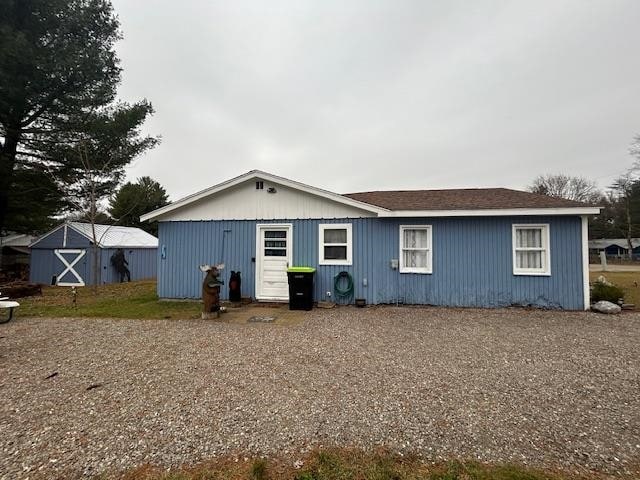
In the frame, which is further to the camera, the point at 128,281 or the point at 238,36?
the point at 128,281

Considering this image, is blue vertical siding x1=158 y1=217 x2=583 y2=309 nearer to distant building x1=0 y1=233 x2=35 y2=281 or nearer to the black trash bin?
the black trash bin

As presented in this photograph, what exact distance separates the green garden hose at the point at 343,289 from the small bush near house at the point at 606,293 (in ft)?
21.8

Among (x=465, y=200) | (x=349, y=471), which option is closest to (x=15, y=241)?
(x=465, y=200)

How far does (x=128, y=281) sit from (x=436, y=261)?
53.3ft

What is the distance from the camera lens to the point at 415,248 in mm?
8602

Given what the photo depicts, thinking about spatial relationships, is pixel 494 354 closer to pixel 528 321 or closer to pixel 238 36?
pixel 528 321

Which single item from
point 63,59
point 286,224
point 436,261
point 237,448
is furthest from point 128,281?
point 237,448

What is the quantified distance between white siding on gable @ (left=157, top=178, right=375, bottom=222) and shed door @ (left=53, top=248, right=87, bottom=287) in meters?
8.74

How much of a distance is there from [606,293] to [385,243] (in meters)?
6.09

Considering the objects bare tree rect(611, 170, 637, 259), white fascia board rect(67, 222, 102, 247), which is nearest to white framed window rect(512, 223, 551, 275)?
white fascia board rect(67, 222, 102, 247)

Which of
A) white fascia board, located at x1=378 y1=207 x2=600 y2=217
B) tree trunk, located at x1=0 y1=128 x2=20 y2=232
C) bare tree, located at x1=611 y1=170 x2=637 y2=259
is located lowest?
white fascia board, located at x1=378 y1=207 x2=600 y2=217

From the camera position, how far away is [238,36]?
11164 millimetres

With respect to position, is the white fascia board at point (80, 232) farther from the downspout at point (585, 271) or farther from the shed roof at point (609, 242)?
the shed roof at point (609, 242)

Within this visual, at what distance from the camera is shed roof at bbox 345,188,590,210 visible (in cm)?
797
